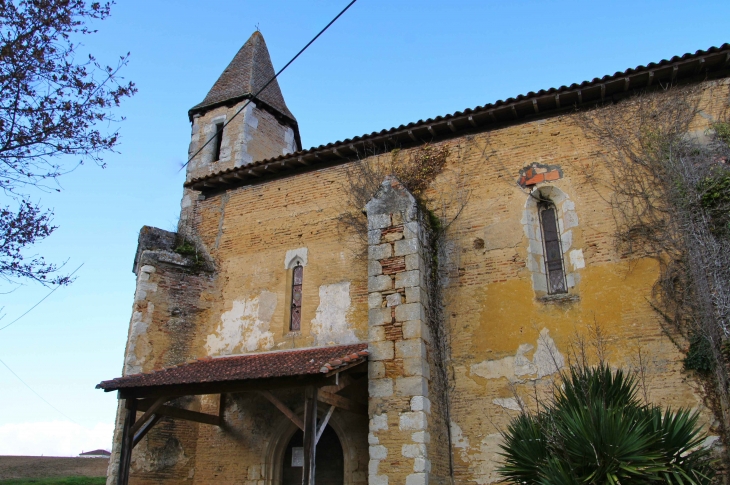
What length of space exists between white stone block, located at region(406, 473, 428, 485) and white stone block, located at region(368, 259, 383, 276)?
3192 mm

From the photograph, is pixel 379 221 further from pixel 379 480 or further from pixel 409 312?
pixel 379 480

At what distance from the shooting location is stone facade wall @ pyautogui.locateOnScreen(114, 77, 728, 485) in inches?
352

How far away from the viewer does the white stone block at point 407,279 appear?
31.3 feet

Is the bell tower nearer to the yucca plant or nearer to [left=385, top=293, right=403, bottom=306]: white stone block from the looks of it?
[left=385, top=293, right=403, bottom=306]: white stone block

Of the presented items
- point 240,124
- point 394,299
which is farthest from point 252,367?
point 240,124

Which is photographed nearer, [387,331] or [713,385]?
[713,385]

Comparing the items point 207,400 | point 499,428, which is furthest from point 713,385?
point 207,400

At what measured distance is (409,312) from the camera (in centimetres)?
936

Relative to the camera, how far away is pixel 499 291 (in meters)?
10.1

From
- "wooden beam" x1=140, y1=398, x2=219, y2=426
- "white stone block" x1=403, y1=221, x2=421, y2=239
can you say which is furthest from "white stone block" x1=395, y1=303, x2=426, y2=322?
"wooden beam" x1=140, y1=398, x2=219, y2=426

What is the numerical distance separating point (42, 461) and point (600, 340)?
790 inches

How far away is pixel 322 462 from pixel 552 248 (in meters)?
5.64

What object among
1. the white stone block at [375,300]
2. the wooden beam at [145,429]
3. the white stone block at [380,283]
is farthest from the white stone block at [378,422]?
the wooden beam at [145,429]

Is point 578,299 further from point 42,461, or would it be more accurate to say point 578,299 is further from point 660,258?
point 42,461
